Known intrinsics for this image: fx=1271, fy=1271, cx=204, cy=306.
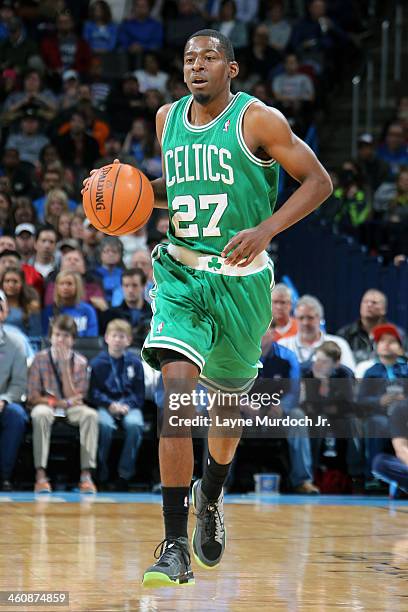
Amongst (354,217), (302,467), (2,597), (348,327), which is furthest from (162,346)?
(354,217)

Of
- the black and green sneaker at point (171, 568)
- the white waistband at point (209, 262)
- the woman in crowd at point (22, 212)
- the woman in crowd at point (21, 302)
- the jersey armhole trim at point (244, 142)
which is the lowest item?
the black and green sneaker at point (171, 568)

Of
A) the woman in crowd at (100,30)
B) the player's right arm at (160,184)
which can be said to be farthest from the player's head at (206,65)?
the woman in crowd at (100,30)

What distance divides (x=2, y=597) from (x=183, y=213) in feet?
5.77

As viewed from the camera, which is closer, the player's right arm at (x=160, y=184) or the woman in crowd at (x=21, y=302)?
the player's right arm at (x=160, y=184)

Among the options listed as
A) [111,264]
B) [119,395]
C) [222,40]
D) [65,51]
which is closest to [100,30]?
[65,51]

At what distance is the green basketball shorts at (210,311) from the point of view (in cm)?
515

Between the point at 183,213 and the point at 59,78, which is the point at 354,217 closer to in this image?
the point at 59,78

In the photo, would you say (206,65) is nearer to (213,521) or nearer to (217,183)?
(217,183)

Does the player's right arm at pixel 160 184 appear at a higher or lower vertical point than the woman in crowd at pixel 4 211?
lower

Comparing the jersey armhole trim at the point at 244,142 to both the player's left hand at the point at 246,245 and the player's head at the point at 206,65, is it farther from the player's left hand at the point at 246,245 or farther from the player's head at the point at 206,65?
the player's left hand at the point at 246,245

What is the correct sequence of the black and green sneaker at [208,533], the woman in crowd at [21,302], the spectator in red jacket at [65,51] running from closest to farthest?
the black and green sneaker at [208,533] < the woman in crowd at [21,302] < the spectator in red jacket at [65,51]

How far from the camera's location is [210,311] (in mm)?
5309

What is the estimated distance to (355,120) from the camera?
51.9ft

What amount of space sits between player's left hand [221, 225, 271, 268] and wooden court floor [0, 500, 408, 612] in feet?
4.39
